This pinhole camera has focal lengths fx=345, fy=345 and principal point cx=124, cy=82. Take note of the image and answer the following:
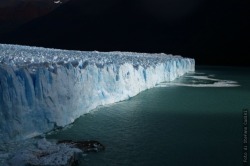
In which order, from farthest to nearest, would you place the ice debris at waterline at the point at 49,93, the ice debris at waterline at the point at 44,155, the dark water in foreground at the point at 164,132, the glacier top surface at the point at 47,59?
the glacier top surface at the point at 47,59, the ice debris at waterline at the point at 49,93, the dark water in foreground at the point at 164,132, the ice debris at waterline at the point at 44,155

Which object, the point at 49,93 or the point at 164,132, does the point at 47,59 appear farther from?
the point at 164,132

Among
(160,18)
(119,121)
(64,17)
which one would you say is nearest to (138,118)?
(119,121)

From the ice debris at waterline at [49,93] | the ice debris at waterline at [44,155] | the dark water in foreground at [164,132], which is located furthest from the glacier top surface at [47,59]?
the ice debris at waterline at [44,155]

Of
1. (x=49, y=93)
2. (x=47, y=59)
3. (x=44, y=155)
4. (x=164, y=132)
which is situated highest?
(x=47, y=59)

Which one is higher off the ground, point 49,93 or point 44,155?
point 49,93

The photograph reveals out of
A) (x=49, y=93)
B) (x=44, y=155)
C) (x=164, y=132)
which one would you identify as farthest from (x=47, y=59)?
(x=44, y=155)

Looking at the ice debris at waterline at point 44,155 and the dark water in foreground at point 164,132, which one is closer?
the ice debris at waterline at point 44,155

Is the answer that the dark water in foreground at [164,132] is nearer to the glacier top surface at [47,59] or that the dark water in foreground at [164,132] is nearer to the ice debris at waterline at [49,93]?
the ice debris at waterline at [49,93]

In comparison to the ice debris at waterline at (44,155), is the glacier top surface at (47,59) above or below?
above

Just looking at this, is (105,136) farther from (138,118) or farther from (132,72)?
(132,72)
